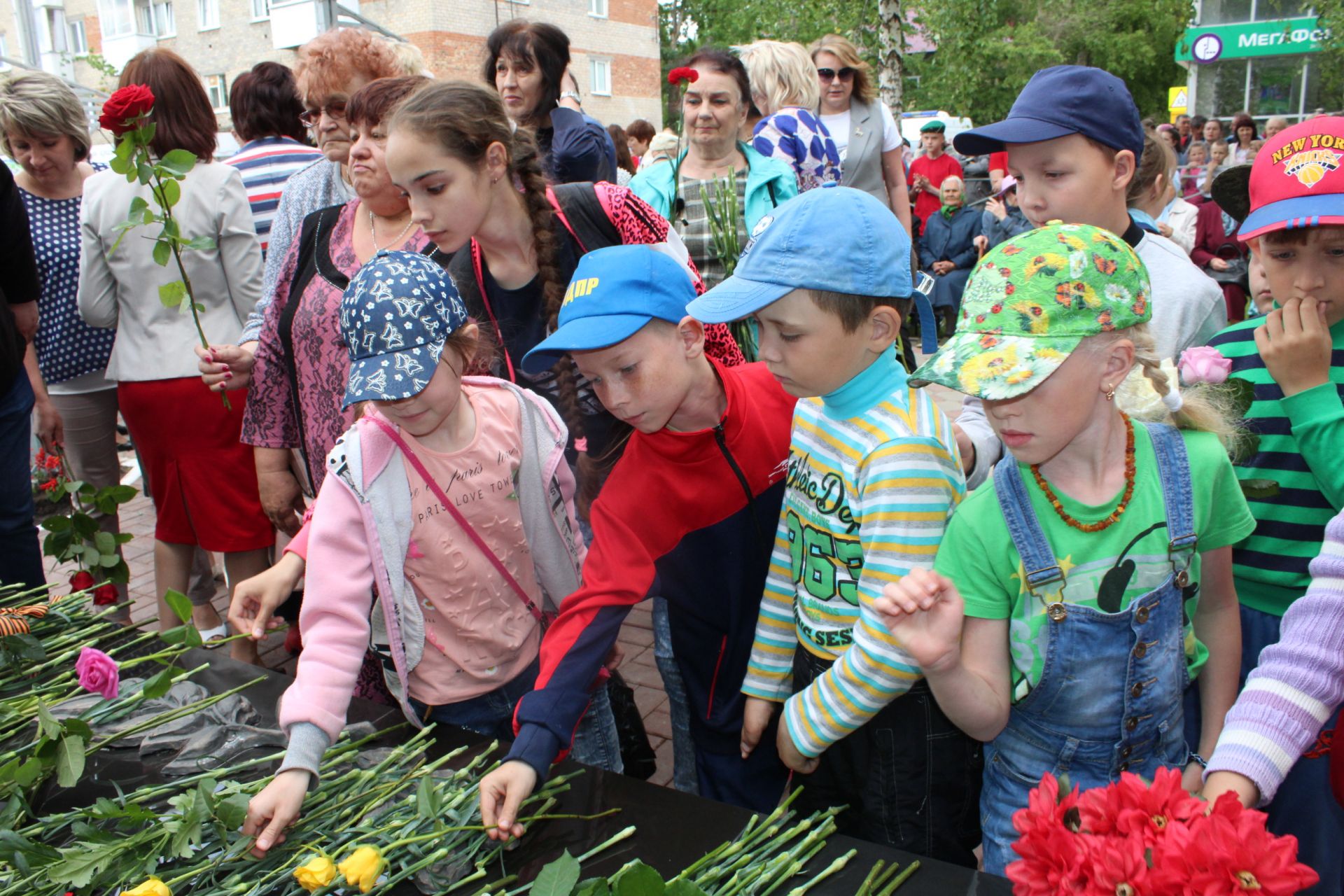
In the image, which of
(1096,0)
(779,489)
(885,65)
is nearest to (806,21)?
(885,65)

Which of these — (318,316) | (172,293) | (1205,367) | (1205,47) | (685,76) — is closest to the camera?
(1205,367)

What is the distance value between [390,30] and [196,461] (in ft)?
79.7

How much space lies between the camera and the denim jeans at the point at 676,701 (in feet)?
7.04

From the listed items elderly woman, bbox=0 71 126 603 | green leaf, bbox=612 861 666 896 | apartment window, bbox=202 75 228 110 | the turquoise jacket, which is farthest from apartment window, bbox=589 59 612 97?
green leaf, bbox=612 861 666 896

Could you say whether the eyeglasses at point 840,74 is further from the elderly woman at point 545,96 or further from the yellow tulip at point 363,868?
the yellow tulip at point 363,868

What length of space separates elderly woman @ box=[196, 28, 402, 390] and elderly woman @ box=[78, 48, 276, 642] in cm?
35

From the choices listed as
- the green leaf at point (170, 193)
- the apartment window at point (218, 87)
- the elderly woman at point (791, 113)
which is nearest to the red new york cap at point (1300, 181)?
the elderly woman at point (791, 113)

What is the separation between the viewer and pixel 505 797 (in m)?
1.48

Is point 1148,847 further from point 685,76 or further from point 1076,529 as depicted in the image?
point 685,76

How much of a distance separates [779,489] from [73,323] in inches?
126

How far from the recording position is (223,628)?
387 centimetres

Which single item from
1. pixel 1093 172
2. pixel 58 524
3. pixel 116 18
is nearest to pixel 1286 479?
pixel 1093 172

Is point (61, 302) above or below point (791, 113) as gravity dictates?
below

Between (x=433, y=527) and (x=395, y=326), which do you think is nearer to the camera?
(x=395, y=326)
